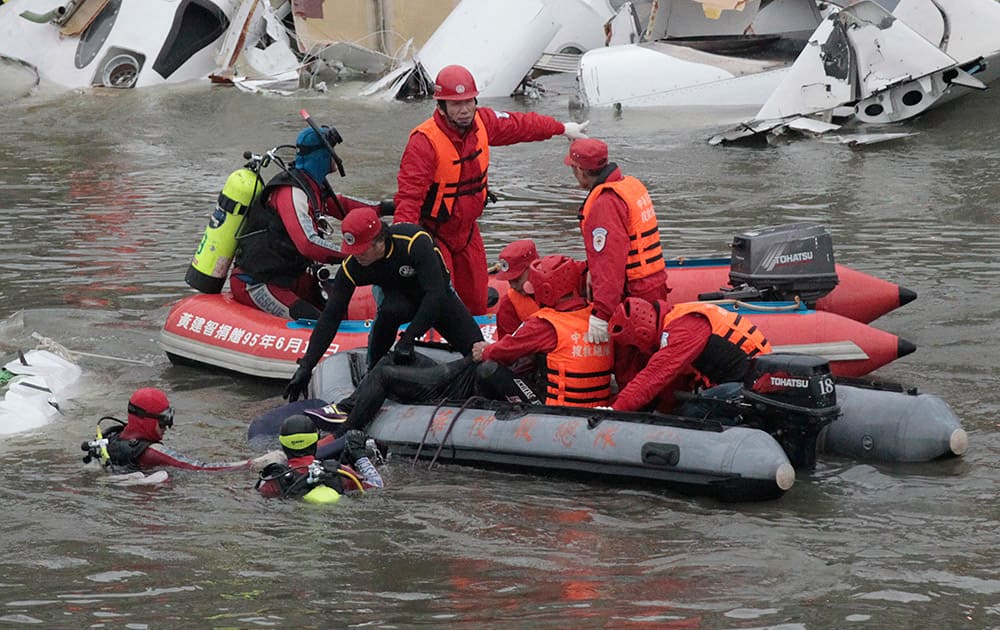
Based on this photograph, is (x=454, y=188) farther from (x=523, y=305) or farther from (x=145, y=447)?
(x=145, y=447)

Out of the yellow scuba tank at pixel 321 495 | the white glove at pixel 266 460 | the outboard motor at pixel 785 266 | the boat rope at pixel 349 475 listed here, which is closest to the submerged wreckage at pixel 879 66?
the outboard motor at pixel 785 266

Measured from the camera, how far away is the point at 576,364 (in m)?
6.71

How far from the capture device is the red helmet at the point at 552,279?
22.0ft

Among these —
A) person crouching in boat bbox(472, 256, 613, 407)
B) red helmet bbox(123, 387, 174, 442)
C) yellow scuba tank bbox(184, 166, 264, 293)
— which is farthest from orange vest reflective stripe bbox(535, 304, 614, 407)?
yellow scuba tank bbox(184, 166, 264, 293)

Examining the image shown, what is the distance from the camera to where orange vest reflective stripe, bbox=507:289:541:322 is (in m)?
7.07

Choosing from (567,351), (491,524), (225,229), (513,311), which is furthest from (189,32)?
(491,524)

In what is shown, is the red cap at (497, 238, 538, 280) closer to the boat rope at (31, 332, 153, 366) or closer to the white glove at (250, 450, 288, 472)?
the white glove at (250, 450, 288, 472)

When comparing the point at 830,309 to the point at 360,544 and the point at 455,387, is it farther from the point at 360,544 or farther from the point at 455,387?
the point at 360,544

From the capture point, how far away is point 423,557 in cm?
559

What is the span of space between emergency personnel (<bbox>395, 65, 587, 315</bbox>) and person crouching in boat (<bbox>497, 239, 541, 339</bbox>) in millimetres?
813

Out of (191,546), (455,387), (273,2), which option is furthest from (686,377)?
(273,2)

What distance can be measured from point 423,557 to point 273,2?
52.1 feet

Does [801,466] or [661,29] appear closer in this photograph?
[801,466]

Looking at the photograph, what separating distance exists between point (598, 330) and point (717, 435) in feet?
2.75
